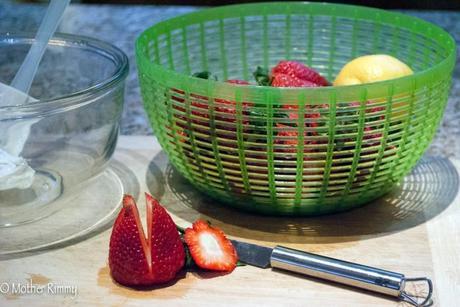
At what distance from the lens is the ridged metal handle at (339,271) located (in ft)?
2.33

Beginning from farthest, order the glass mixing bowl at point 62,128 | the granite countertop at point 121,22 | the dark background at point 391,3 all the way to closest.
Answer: the dark background at point 391,3 → the granite countertop at point 121,22 → the glass mixing bowl at point 62,128

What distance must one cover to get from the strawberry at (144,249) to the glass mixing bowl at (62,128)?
6.2 inches

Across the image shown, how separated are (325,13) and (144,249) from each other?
0.54m

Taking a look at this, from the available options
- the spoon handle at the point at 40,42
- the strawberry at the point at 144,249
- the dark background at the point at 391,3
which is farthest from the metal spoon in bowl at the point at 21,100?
the dark background at the point at 391,3

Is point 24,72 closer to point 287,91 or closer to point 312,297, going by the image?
point 287,91

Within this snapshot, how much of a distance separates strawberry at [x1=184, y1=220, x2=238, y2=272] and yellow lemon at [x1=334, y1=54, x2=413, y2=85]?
12.0 inches

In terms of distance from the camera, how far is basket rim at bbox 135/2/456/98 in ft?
2.48

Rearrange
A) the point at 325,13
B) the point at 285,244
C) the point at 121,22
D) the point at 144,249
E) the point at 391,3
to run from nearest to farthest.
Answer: the point at 144,249 < the point at 285,244 < the point at 325,13 < the point at 121,22 < the point at 391,3

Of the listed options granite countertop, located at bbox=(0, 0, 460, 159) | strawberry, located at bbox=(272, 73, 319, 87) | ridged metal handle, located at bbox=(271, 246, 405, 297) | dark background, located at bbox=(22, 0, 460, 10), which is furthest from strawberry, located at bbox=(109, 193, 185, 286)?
dark background, located at bbox=(22, 0, 460, 10)

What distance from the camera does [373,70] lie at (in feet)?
3.02

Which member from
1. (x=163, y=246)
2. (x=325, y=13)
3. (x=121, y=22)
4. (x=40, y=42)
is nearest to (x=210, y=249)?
(x=163, y=246)

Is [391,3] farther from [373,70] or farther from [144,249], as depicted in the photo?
[144,249]

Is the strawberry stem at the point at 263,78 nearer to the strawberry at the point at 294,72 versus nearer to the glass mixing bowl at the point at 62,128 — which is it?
the strawberry at the point at 294,72

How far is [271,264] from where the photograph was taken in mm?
768
